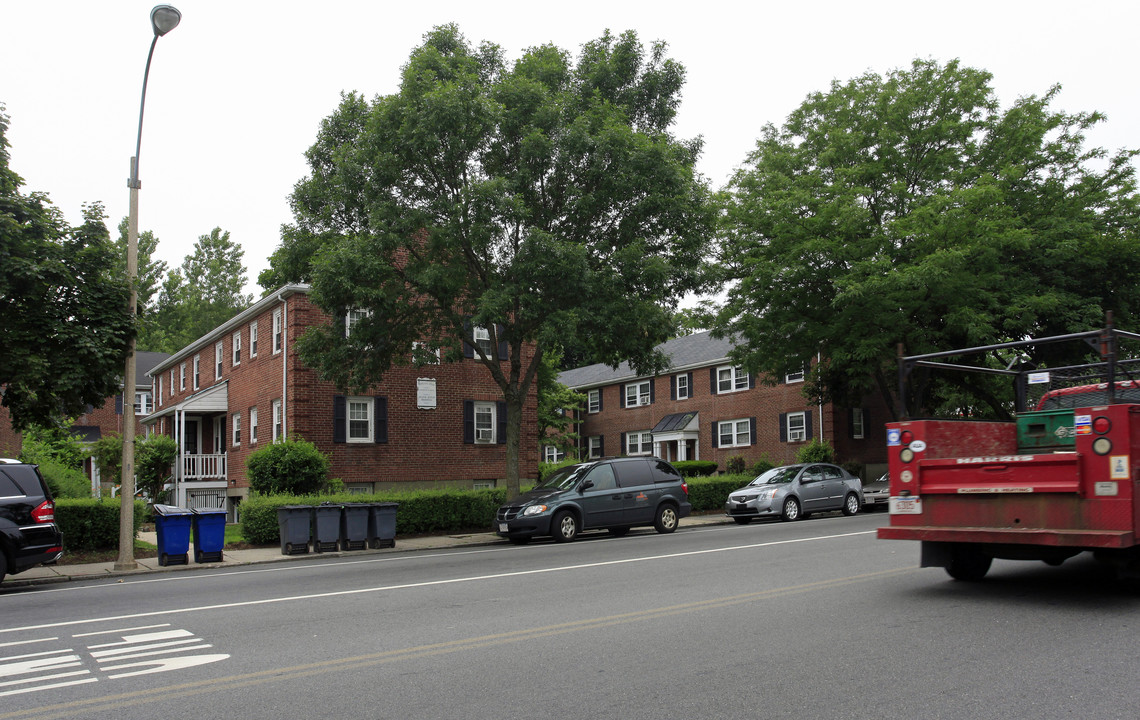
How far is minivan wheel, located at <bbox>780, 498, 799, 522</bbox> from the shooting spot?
2238cm

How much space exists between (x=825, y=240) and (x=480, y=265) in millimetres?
10782

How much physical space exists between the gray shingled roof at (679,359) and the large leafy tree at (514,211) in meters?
17.3

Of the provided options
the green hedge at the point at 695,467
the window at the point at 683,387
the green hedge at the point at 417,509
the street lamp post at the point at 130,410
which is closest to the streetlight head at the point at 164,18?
the street lamp post at the point at 130,410

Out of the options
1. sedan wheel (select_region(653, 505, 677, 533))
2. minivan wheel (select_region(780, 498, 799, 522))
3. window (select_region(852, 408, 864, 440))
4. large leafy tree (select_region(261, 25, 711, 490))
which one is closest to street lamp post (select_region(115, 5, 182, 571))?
large leafy tree (select_region(261, 25, 711, 490))

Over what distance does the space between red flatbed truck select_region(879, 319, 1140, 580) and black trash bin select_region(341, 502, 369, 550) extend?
11.3m

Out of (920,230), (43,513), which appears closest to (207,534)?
(43,513)

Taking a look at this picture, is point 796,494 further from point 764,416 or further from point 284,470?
point 764,416

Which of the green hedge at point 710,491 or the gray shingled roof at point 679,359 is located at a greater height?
the gray shingled roof at point 679,359

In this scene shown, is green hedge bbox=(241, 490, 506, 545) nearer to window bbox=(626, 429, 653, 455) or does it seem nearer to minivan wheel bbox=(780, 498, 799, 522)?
minivan wheel bbox=(780, 498, 799, 522)

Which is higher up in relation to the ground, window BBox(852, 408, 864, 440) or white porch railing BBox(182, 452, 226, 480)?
window BBox(852, 408, 864, 440)

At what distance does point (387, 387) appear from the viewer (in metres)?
26.7

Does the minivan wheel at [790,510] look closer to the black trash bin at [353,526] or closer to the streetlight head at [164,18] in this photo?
the black trash bin at [353,526]

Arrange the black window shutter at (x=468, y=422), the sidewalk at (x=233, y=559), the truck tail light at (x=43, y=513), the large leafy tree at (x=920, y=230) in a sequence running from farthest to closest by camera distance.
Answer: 1. the black window shutter at (x=468, y=422)
2. the large leafy tree at (x=920, y=230)
3. the sidewalk at (x=233, y=559)
4. the truck tail light at (x=43, y=513)

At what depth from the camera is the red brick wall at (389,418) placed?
2562 cm
